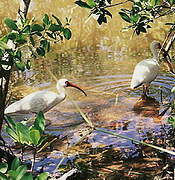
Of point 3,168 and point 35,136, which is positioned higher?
point 35,136

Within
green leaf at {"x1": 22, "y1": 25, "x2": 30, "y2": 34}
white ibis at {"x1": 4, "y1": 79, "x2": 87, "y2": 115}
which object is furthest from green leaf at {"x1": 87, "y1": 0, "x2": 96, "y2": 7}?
white ibis at {"x1": 4, "y1": 79, "x2": 87, "y2": 115}

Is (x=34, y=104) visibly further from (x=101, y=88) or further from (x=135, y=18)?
(x=135, y=18)

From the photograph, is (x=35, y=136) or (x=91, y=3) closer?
(x=35, y=136)

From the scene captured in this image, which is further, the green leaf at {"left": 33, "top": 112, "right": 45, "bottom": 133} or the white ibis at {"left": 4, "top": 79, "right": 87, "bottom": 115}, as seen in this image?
the white ibis at {"left": 4, "top": 79, "right": 87, "bottom": 115}

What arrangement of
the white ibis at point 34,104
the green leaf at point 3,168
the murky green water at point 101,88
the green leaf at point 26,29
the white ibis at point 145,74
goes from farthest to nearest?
the white ibis at point 145,74 → the white ibis at point 34,104 → the murky green water at point 101,88 → the green leaf at point 26,29 → the green leaf at point 3,168

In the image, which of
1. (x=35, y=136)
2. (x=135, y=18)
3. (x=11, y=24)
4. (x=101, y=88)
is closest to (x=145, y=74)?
(x=101, y=88)

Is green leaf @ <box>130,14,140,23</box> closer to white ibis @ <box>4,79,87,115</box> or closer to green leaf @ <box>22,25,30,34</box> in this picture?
green leaf @ <box>22,25,30,34</box>

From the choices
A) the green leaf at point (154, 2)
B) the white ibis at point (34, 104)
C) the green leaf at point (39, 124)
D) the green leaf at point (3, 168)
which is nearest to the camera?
the green leaf at point (3, 168)

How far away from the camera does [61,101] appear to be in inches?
212

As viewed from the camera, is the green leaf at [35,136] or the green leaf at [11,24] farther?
the green leaf at [11,24]

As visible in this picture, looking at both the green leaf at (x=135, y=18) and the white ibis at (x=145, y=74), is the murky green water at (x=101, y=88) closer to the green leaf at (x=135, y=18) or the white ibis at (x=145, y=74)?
the white ibis at (x=145, y=74)

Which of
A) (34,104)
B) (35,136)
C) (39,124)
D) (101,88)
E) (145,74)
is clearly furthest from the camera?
(101,88)

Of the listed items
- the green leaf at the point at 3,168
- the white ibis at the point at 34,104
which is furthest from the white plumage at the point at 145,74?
the green leaf at the point at 3,168

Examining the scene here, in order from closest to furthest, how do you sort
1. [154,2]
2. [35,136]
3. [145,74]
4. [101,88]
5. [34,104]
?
[35,136]
[154,2]
[34,104]
[145,74]
[101,88]
